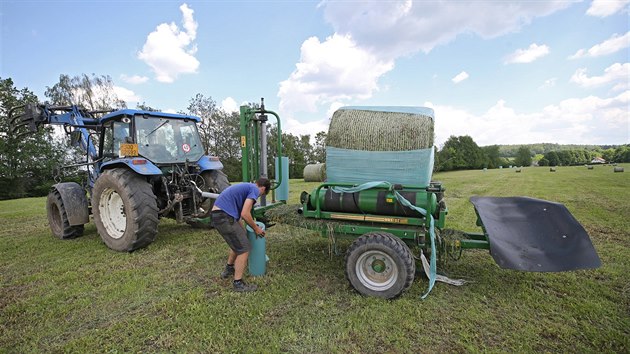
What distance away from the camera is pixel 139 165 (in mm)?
5535

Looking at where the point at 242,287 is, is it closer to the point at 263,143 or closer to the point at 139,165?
the point at 263,143

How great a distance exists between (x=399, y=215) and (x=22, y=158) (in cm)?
3303

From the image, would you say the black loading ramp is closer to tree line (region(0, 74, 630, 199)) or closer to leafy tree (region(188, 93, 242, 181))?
tree line (region(0, 74, 630, 199))

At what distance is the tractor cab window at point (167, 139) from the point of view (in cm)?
602

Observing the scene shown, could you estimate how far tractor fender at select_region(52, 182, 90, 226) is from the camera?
20.5 feet

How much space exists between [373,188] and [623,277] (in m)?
3.38

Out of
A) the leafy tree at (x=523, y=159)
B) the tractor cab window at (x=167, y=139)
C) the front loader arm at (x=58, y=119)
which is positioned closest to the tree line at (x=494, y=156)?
the leafy tree at (x=523, y=159)

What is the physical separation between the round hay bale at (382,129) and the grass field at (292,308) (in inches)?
69.9

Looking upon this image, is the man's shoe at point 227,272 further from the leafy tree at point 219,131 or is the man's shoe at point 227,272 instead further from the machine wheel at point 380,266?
the leafy tree at point 219,131

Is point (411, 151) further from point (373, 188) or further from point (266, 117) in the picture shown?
point (266, 117)

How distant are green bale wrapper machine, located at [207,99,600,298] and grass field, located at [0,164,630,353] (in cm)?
41

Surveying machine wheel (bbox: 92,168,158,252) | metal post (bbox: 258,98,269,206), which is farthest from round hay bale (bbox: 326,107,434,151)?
machine wheel (bbox: 92,168,158,252)

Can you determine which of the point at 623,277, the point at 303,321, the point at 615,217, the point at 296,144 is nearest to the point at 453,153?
the point at 296,144

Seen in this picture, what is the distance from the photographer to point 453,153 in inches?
1554
